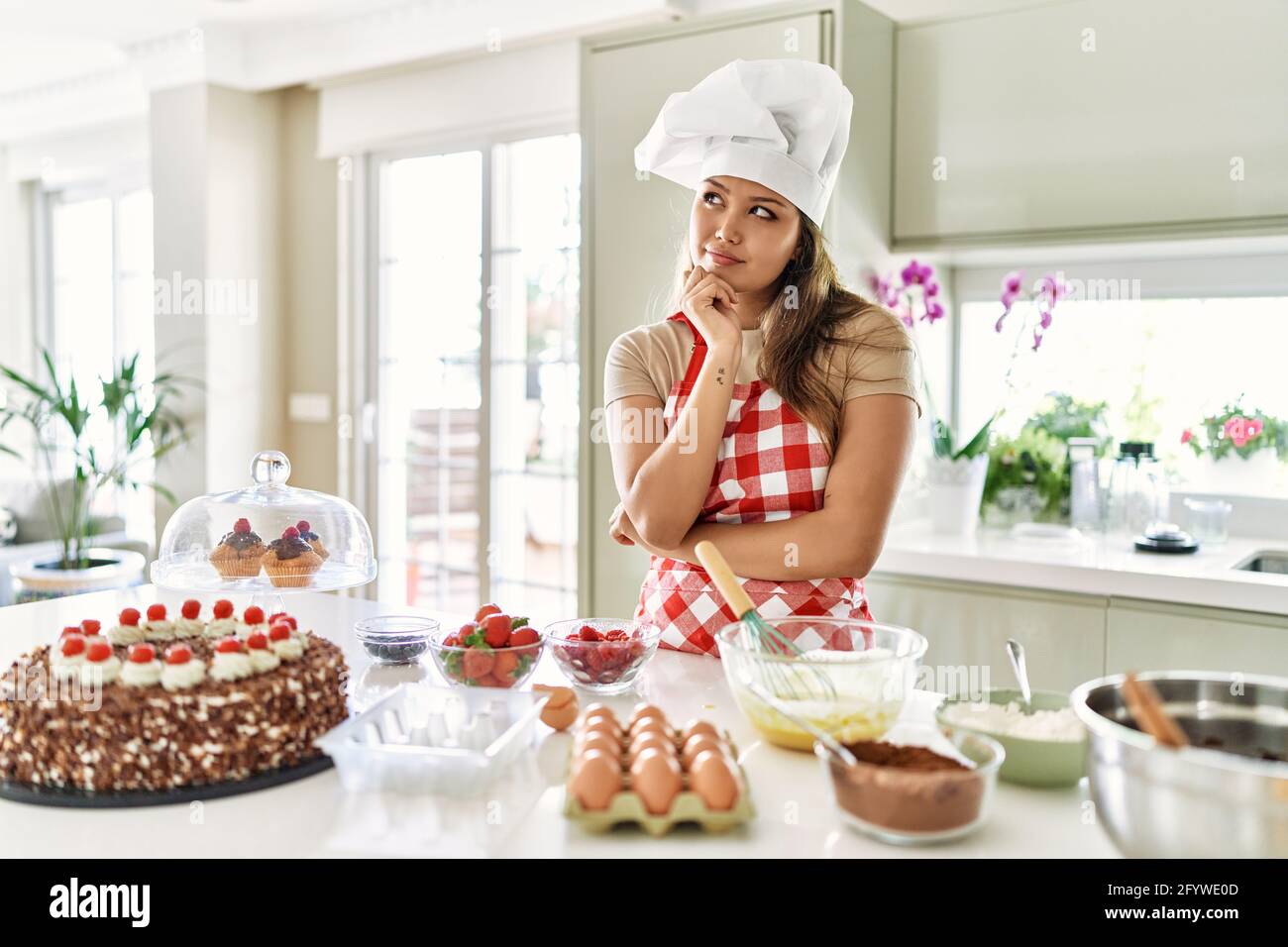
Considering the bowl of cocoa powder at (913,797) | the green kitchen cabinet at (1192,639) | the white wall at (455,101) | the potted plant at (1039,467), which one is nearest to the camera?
the bowl of cocoa powder at (913,797)

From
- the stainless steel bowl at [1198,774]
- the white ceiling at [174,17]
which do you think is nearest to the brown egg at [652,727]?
the stainless steel bowl at [1198,774]

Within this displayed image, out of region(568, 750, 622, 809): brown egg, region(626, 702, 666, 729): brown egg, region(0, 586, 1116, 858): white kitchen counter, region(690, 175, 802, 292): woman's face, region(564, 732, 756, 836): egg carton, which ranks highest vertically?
region(690, 175, 802, 292): woman's face

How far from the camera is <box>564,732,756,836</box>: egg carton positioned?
91 centimetres

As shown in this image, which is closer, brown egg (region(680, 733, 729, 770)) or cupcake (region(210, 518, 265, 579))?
brown egg (region(680, 733, 729, 770))

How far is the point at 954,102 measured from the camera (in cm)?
261

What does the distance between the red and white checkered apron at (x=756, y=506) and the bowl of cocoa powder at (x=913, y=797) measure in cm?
64

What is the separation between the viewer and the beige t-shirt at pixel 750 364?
1.58 meters

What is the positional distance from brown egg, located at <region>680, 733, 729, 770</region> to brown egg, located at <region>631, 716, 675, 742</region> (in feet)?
0.09

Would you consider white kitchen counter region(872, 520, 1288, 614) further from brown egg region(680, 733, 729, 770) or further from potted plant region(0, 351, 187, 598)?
potted plant region(0, 351, 187, 598)

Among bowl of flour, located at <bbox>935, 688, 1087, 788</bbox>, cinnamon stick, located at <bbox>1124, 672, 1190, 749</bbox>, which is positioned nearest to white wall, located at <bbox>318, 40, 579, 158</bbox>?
bowl of flour, located at <bbox>935, 688, 1087, 788</bbox>

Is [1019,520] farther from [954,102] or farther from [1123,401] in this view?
[954,102]

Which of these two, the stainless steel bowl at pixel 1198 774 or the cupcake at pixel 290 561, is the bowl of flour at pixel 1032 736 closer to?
the stainless steel bowl at pixel 1198 774
